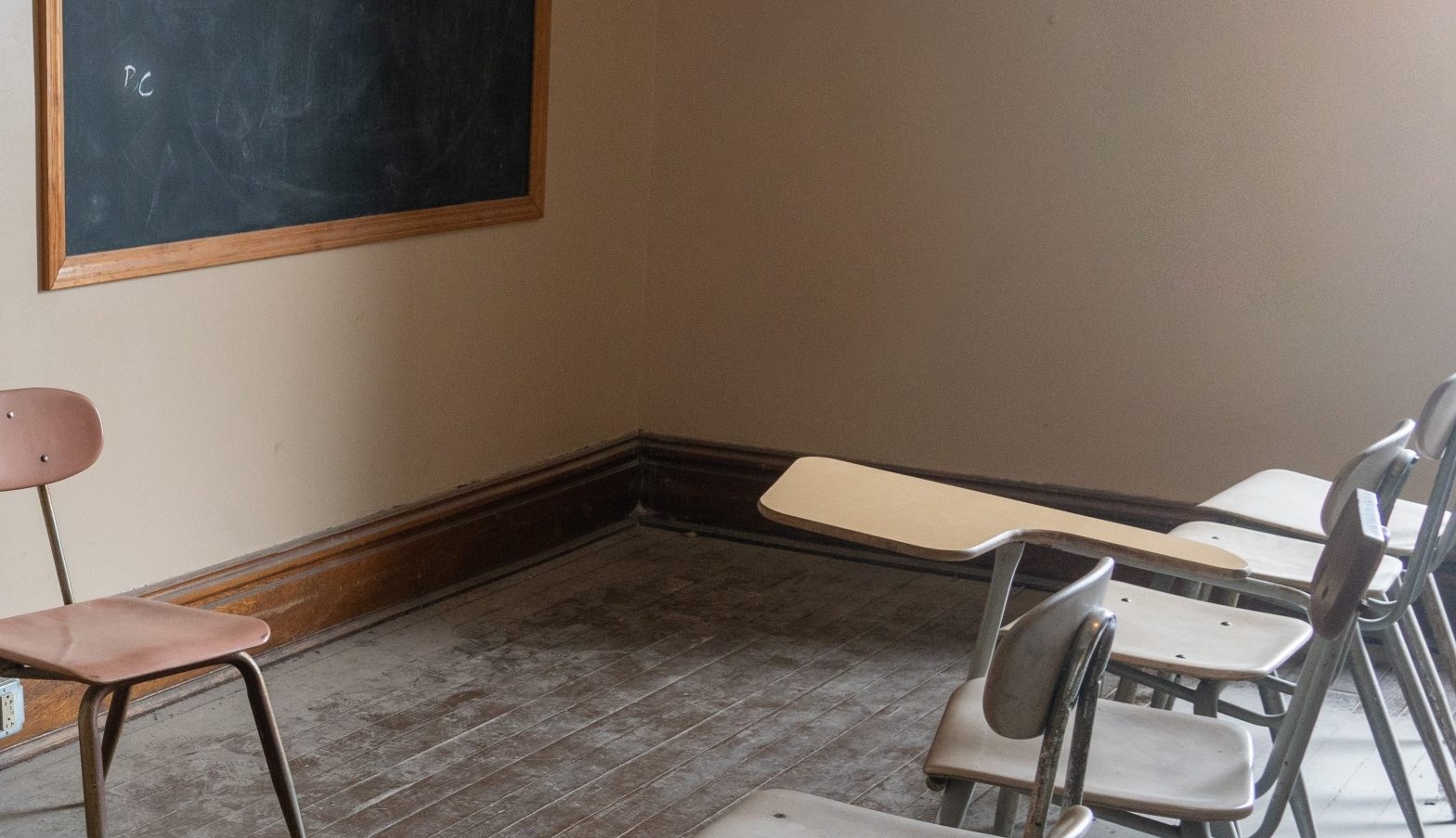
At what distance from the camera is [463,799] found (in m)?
2.86

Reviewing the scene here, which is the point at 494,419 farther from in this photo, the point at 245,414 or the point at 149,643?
the point at 149,643

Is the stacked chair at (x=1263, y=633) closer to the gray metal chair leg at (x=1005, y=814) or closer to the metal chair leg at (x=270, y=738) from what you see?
the gray metal chair leg at (x=1005, y=814)

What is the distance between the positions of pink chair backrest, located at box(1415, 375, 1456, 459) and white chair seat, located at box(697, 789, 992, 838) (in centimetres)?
138

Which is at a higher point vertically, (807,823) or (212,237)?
(212,237)

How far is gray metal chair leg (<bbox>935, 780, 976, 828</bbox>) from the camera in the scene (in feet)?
6.45

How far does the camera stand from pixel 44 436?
8.46 feet

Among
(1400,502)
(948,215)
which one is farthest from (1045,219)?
(1400,502)

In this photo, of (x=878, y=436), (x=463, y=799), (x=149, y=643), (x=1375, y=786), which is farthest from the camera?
(x=878, y=436)

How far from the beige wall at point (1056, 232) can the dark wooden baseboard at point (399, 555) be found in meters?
0.42

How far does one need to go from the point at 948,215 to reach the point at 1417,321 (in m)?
1.21

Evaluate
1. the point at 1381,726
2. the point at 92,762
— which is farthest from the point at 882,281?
the point at 92,762

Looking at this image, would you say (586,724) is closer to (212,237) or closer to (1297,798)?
(212,237)

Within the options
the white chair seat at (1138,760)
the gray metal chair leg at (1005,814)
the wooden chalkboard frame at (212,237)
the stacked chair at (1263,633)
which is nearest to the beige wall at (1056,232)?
the wooden chalkboard frame at (212,237)

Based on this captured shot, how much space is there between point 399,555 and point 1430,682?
7.56 ft
